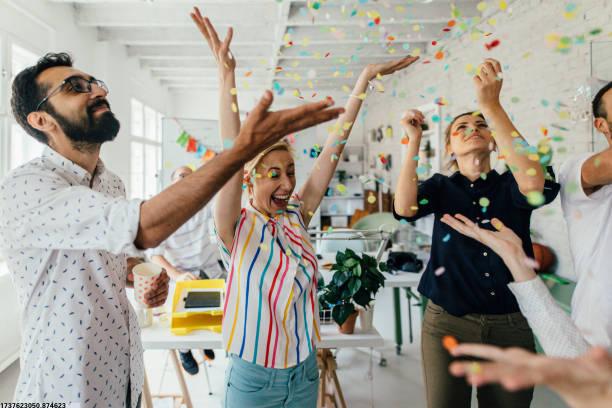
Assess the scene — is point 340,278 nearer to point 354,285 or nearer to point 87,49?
point 354,285

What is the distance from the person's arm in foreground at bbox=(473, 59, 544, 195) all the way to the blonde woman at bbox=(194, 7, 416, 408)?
652mm

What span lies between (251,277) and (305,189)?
0.44 meters

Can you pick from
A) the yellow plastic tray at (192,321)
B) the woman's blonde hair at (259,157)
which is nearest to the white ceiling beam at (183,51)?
the yellow plastic tray at (192,321)

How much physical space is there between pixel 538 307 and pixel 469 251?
585 millimetres

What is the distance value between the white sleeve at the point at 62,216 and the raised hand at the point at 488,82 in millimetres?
1035

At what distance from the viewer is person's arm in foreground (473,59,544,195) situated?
1.28 m

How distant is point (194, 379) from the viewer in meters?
3.31

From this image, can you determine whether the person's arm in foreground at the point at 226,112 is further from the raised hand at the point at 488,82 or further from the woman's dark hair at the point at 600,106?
the woman's dark hair at the point at 600,106

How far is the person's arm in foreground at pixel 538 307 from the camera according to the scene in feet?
3.14

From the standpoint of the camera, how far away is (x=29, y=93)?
122 cm

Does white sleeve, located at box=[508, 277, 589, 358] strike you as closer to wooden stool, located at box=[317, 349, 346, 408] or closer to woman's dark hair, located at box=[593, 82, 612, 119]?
woman's dark hair, located at box=[593, 82, 612, 119]

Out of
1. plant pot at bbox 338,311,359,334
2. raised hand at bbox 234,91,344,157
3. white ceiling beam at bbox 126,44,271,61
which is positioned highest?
white ceiling beam at bbox 126,44,271,61

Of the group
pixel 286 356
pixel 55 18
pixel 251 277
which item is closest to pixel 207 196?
pixel 251 277

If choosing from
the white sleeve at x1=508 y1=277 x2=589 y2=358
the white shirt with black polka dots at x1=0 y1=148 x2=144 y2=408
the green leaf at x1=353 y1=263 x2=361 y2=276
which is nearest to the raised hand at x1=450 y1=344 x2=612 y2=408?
the white sleeve at x1=508 y1=277 x2=589 y2=358
